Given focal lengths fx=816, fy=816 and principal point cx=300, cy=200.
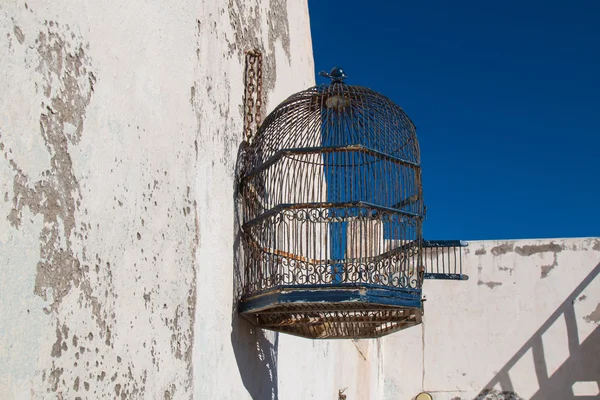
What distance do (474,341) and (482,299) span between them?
0.54 metres

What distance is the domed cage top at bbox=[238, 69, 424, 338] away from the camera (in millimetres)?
3744

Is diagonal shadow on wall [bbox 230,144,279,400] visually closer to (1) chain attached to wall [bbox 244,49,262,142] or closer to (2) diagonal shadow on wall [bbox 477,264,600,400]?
(1) chain attached to wall [bbox 244,49,262,142]

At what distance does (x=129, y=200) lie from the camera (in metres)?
2.93

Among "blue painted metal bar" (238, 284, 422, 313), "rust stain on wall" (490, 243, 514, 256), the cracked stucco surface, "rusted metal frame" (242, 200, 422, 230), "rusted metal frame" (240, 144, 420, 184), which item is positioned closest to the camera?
the cracked stucco surface

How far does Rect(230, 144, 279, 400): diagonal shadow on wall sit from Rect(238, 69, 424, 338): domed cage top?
5 cm

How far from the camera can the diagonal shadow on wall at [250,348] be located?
4.12m

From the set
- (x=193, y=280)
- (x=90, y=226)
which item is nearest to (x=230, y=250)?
(x=193, y=280)

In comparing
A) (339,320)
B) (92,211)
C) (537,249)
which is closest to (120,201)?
(92,211)

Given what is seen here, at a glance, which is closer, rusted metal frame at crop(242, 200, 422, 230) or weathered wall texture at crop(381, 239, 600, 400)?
rusted metal frame at crop(242, 200, 422, 230)

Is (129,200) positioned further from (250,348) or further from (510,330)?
(510,330)

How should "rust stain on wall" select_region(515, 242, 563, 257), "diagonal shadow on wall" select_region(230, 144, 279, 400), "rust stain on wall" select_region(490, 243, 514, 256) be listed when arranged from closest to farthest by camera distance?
1. "diagonal shadow on wall" select_region(230, 144, 279, 400)
2. "rust stain on wall" select_region(515, 242, 563, 257)
3. "rust stain on wall" select_region(490, 243, 514, 256)

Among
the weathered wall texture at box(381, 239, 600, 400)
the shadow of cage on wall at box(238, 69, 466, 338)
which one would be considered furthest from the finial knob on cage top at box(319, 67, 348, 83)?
the weathered wall texture at box(381, 239, 600, 400)

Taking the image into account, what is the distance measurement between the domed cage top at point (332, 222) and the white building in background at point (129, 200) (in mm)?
175

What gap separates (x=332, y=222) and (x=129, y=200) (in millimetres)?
1328
